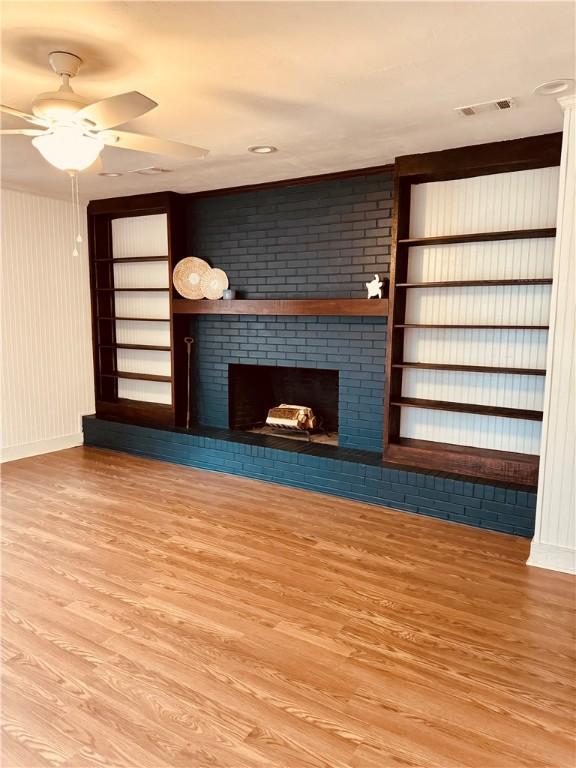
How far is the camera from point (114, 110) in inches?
77.0

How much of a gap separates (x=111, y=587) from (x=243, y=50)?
8.50 ft

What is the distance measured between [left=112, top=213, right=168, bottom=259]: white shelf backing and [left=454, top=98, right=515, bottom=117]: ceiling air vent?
317 centimetres

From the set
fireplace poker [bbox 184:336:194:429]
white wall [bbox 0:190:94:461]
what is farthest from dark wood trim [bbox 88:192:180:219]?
fireplace poker [bbox 184:336:194:429]

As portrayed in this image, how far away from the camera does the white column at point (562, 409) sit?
9.12ft

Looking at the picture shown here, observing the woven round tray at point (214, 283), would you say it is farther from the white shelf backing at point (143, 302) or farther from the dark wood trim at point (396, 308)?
the dark wood trim at point (396, 308)

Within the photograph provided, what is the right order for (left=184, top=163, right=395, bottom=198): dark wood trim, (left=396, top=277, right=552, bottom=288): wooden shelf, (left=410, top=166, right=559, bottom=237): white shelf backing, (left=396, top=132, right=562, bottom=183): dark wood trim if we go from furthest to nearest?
1. (left=184, top=163, right=395, bottom=198): dark wood trim
2. (left=410, top=166, right=559, bottom=237): white shelf backing
3. (left=396, top=277, right=552, bottom=288): wooden shelf
4. (left=396, top=132, right=562, bottom=183): dark wood trim

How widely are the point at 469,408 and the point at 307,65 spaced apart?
242cm

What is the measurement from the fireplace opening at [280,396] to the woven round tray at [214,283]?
0.69m

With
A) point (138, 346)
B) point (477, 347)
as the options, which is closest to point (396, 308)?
point (477, 347)

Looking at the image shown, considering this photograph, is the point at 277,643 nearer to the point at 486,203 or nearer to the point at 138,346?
the point at 486,203

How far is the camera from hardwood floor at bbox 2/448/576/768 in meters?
1.75

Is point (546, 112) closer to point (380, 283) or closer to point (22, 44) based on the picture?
point (380, 283)

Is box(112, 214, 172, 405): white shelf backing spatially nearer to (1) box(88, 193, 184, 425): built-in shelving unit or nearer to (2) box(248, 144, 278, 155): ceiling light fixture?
(1) box(88, 193, 184, 425): built-in shelving unit

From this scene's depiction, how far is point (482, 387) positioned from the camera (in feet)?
12.5
